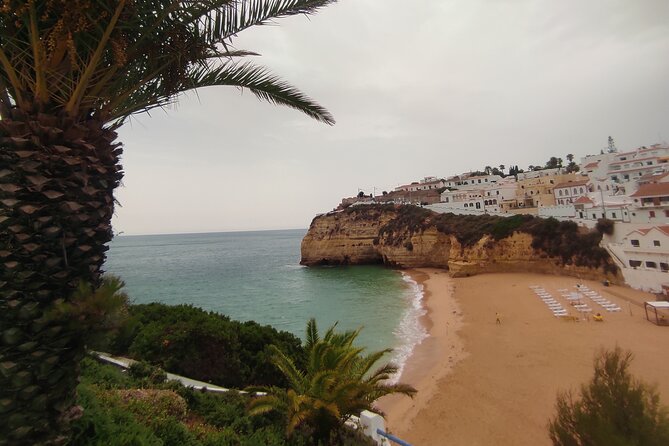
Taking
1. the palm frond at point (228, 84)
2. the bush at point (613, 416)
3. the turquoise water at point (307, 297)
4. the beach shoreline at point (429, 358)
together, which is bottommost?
the turquoise water at point (307, 297)

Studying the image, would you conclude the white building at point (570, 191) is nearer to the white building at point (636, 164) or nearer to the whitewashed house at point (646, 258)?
the white building at point (636, 164)

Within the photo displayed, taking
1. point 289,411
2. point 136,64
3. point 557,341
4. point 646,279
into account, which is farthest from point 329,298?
point 136,64

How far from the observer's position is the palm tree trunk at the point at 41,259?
8.75 feet

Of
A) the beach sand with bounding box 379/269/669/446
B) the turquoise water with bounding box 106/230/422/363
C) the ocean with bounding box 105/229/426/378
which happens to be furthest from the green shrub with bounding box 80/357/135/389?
the turquoise water with bounding box 106/230/422/363

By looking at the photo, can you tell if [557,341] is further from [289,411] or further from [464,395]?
[289,411]

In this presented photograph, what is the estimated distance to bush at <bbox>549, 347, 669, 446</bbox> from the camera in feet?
21.0

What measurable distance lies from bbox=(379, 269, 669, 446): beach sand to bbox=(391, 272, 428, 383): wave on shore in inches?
19.0

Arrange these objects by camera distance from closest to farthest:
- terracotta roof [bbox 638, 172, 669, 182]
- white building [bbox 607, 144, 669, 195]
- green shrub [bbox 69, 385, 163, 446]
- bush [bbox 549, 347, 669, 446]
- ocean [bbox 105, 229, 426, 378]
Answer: green shrub [bbox 69, 385, 163, 446] < bush [bbox 549, 347, 669, 446] < ocean [bbox 105, 229, 426, 378] < terracotta roof [bbox 638, 172, 669, 182] < white building [bbox 607, 144, 669, 195]

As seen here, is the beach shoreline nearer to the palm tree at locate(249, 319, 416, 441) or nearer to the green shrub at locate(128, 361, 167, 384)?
the palm tree at locate(249, 319, 416, 441)

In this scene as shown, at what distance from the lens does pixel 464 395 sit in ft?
41.6

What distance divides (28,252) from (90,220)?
1.62ft

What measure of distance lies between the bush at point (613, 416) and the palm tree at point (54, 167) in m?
8.68

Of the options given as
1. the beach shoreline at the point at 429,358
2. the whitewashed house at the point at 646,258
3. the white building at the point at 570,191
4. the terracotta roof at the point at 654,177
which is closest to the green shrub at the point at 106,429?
the beach shoreline at the point at 429,358

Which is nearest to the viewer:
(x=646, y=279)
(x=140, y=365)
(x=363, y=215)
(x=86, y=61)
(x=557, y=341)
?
(x=86, y=61)
